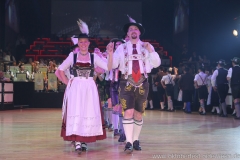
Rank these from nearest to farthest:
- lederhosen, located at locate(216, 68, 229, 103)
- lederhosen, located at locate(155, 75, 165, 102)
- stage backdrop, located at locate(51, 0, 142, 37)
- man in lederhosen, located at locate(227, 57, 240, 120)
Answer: man in lederhosen, located at locate(227, 57, 240, 120), lederhosen, located at locate(216, 68, 229, 103), lederhosen, located at locate(155, 75, 165, 102), stage backdrop, located at locate(51, 0, 142, 37)

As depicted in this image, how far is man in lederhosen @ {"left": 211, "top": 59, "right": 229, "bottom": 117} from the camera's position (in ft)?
39.3

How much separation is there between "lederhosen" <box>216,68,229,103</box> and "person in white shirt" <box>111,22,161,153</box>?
22.1 feet

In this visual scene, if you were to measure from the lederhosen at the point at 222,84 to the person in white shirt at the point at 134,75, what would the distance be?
22.1 ft

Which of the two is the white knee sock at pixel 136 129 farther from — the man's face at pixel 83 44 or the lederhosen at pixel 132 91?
the man's face at pixel 83 44

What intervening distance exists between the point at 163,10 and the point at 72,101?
20.4 meters

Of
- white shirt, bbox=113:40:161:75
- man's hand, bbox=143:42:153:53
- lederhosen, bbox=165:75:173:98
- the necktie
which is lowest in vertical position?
lederhosen, bbox=165:75:173:98

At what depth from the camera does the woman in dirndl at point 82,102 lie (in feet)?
18.1

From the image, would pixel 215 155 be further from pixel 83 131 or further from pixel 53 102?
pixel 53 102

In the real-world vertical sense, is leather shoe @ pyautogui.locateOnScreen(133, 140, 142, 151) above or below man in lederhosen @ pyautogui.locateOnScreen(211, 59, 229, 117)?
below

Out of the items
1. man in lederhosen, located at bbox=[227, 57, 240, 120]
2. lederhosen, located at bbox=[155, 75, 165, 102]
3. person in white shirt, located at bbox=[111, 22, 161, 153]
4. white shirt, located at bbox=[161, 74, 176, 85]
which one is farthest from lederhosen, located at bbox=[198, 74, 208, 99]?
person in white shirt, located at bbox=[111, 22, 161, 153]

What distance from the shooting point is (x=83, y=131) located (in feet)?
18.1

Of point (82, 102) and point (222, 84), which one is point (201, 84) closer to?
point (222, 84)

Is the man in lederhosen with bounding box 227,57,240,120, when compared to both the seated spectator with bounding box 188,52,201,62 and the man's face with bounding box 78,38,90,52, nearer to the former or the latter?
the man's face with bounding box 78,38,90,52

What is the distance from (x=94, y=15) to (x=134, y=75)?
1927 cm
